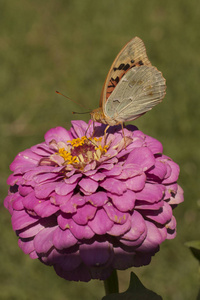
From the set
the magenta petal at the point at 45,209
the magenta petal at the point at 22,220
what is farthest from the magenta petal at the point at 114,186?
the magenta petal at the point at 22,220

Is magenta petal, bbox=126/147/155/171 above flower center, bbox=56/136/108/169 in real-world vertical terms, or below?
below

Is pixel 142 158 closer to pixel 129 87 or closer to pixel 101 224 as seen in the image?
pixel 101 224

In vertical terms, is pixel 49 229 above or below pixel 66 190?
below

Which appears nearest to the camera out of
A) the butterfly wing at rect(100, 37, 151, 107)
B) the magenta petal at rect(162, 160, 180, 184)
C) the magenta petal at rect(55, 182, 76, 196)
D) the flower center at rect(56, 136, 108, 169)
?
the magenta petal at rect(55, 182, 76, 196)

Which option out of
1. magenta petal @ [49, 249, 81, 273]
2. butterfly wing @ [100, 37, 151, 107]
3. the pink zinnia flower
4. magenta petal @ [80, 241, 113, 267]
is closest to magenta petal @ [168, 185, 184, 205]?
the pink zinnia flower

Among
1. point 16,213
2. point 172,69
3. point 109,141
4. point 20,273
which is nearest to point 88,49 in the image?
point 172,69

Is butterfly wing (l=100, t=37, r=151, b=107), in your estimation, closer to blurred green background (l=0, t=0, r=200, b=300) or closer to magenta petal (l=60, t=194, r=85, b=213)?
magenta petal (l=60, t=194, r=85, b=213)

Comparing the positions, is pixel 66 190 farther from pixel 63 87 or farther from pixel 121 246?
pixel 63 87
